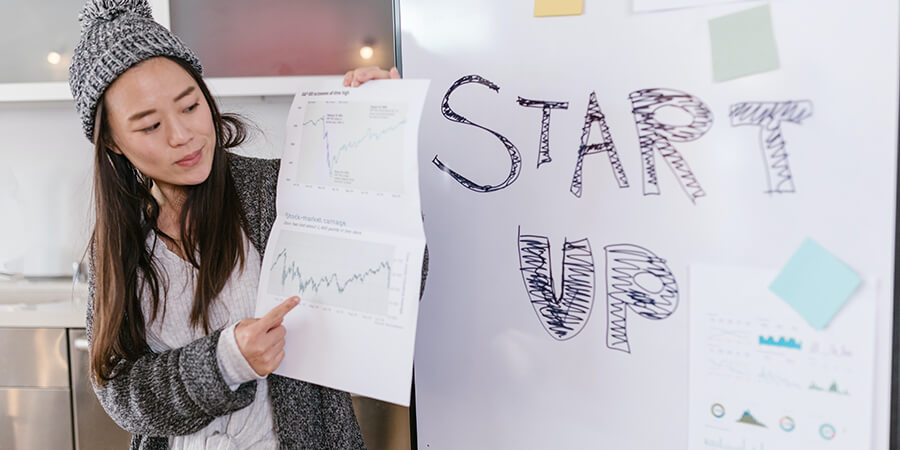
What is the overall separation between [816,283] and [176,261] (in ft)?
2.80

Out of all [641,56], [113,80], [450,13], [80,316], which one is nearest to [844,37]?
[641,56]

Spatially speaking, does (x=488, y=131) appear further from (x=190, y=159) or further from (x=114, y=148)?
(x=114, y=148)

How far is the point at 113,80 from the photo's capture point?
0.79 m

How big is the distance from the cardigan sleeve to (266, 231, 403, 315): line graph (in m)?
0.12

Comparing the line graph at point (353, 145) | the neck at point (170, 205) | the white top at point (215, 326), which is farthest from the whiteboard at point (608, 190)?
the neck at point (170, 205)

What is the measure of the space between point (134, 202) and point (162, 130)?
0.17m

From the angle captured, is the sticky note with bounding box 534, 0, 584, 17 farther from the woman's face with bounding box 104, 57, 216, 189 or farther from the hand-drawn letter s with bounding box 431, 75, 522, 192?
the woman's face with bounding box 104, 57, 216, 189

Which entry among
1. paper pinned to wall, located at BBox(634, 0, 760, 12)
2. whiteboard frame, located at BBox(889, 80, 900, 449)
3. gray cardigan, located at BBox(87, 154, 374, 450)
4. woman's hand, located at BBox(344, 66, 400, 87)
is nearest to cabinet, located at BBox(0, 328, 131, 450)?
gray cardigan, located at BBox(87, 154, 374, 450)

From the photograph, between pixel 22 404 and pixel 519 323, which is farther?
pixel 22 404

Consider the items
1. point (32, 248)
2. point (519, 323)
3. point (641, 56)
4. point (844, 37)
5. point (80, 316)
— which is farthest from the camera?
point (32, 248)

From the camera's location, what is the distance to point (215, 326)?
875mm

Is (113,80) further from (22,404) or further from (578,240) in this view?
(22,404)

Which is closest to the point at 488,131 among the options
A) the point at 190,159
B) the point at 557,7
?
the point at 557,7

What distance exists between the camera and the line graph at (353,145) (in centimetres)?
79
